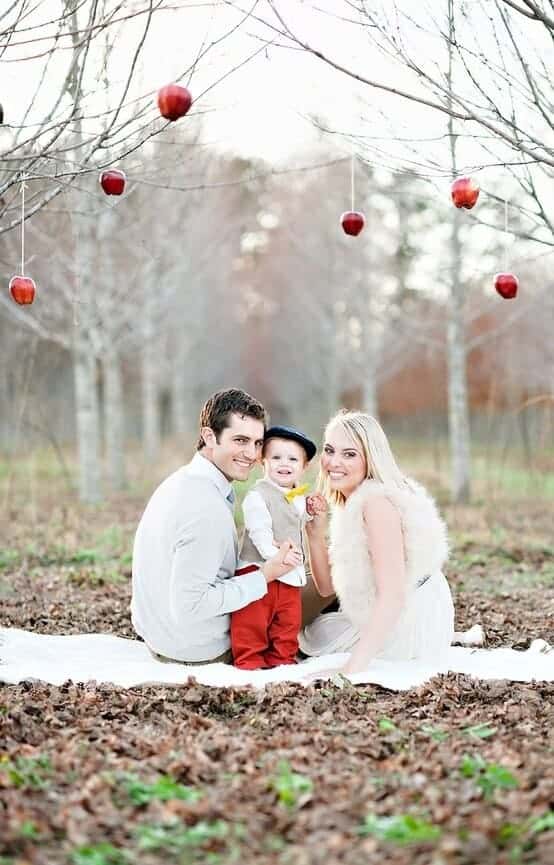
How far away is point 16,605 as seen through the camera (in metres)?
6.52

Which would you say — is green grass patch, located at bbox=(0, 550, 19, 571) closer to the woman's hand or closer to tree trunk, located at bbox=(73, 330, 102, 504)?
the woman's hand

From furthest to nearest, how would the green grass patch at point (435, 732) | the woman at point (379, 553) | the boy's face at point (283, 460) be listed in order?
the boy's face at point (283, 460) < the woman at point (379, 553) < the green grass patch at point (435, 732)

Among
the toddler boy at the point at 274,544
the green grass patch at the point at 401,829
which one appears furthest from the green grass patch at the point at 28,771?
the toddler boy at the point at 274,544

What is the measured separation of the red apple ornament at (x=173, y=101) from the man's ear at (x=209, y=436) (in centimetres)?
153

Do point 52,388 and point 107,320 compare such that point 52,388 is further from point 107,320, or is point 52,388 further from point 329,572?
point 329,572

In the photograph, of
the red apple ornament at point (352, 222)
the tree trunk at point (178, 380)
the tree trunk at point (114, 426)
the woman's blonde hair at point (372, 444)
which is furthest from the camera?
the tree trunk at point (178, 380)

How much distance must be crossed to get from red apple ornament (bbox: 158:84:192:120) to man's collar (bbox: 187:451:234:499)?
163 cm

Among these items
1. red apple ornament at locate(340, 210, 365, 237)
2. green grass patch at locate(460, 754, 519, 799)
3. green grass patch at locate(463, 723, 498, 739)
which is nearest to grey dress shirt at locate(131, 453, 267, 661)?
green grass patch at locate(463, 723, 498, 739)

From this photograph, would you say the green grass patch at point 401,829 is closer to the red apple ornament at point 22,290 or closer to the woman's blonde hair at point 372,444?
the woman's blonde hair at point 372,444

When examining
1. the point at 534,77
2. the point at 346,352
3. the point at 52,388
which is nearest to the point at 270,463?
the point at 534,77

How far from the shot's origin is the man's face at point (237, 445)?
16.0ft

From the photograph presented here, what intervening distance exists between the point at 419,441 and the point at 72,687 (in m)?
23.9

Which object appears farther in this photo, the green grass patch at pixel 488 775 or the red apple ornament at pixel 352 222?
the red apple ornament at pixel 352 222

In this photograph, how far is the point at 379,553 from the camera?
4617 mm
